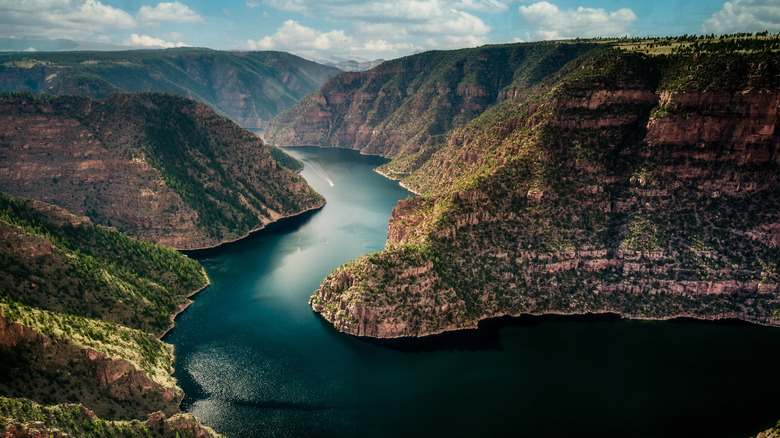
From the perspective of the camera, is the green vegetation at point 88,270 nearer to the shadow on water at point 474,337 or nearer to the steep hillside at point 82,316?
the steep hillside at point 82,316

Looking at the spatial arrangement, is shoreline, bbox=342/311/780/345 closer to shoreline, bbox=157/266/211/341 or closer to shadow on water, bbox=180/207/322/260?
shoreline, bbox=157/266/211/341

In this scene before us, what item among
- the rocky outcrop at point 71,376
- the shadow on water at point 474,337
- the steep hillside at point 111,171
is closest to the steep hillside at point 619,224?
the shadow on water at point 474,337

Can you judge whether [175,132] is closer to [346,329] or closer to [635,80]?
[346,329]

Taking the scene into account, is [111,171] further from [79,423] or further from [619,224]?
[619,224]

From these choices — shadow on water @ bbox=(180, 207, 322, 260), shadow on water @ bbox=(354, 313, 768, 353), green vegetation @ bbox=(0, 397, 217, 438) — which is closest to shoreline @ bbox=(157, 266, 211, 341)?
shadow on water @ bbox=(180, 207, 322, 260)

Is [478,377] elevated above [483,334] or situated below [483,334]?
below

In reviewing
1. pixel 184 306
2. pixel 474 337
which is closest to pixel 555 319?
pixel 474 337
